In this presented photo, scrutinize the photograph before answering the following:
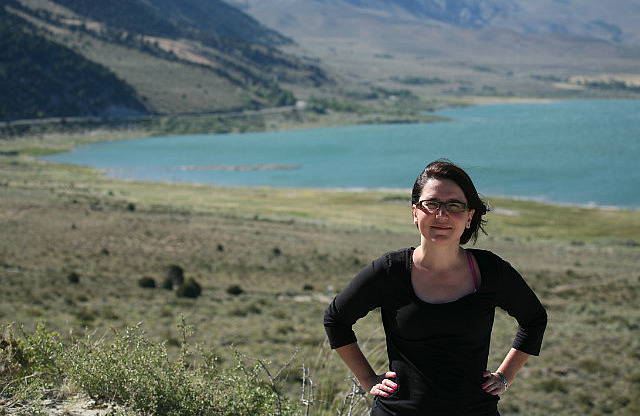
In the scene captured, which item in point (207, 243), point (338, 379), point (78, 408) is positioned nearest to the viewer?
point (78, 408)

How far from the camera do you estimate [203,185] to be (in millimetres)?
63844

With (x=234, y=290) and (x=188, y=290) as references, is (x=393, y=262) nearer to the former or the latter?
(x=188, y=290)

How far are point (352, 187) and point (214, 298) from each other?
147 feet

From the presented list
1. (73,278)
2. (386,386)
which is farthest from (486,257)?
(73,278)

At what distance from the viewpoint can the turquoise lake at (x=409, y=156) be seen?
61.4 metres

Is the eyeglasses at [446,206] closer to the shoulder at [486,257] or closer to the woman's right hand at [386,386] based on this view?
the shoulder at [486,257]

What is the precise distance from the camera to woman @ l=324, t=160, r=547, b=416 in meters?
2.84

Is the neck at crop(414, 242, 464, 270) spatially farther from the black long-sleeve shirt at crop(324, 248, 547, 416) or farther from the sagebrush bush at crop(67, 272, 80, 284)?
the sagebrush bush at crop(67, 272, 80, 284)

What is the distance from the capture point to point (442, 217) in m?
2.93

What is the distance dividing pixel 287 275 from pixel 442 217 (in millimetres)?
21982

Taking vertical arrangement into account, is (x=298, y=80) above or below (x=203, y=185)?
above

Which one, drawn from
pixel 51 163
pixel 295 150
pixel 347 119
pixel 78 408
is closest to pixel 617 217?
pixel 78 408

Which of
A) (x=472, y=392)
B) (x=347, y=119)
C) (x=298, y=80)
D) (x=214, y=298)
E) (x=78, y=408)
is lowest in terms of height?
(x=214, y=298)

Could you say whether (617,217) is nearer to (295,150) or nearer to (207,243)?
(207,243)
